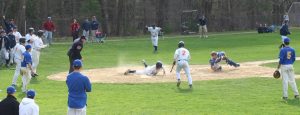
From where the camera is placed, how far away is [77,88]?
1370 centimetres

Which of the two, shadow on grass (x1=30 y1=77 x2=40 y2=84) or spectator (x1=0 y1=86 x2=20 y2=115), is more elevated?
spectator (x1=0 y1=86 x2=20 y2=115)

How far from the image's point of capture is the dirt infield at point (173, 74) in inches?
1018

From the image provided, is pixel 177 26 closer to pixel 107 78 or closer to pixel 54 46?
pixel 54 46

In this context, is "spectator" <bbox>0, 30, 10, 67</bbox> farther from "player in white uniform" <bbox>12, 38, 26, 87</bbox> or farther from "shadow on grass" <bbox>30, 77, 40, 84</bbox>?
"player in white uniform" <bbox>12, 38, 26, 87</bbox>

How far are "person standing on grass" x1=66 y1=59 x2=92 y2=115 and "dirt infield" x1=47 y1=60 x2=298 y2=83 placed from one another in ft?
37.7

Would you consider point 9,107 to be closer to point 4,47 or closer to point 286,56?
point 286,56

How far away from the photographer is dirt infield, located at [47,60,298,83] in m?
25.9

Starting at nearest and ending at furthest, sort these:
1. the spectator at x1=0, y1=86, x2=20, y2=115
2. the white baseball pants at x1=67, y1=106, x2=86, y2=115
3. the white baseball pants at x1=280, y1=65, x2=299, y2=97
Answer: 1. the spectator at x1=0, y1=86, x2=20, y2=115
2. the white baseball pants at x1=67, y1=106, x2=86, y2=115
3. the white baseball pants at x1=280, y1=65, x2=299, y2=97

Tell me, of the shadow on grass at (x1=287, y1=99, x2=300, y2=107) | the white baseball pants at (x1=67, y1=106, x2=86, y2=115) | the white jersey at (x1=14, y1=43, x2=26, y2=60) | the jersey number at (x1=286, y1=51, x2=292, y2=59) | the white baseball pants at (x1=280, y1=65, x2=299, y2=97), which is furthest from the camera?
the white jersey at (x1=14, y1=43, x2=26, y2=60)

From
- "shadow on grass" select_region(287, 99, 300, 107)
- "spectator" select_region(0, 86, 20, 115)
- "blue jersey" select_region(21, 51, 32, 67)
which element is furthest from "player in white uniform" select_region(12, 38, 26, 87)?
"shadow on grass" select_region(287, 99, 300, 107)

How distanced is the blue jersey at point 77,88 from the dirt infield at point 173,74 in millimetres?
11537

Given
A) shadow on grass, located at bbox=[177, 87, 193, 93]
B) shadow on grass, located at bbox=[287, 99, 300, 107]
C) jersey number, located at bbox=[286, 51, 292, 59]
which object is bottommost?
shadow on grass, located at bbox=[287, 99, 300, 107]

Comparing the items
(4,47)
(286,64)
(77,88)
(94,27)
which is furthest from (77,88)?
(94,27)

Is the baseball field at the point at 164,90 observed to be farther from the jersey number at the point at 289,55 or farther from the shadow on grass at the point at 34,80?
the jersey number at the point at 289,55
